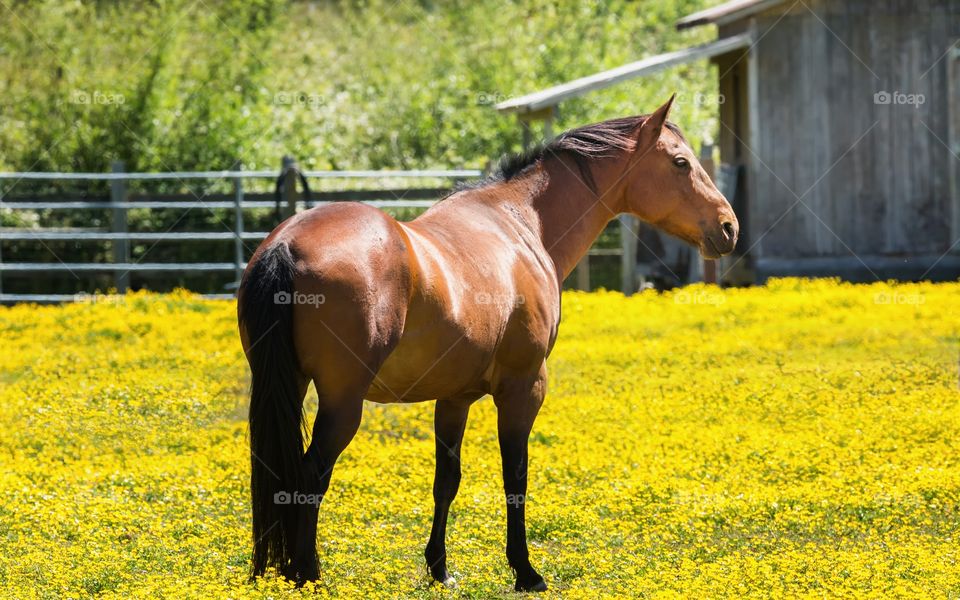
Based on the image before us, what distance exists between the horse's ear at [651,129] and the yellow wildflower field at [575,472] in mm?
2285

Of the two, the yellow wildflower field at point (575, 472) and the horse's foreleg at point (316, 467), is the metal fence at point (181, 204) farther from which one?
the horse's foreleg at point (316, 467)

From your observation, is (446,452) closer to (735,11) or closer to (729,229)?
(729,229)

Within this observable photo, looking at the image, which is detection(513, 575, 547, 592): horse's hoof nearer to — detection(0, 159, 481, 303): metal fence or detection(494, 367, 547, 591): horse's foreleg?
detection(494, 367, 547, 591): horse's foreleg

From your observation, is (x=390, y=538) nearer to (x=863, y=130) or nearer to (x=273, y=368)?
(x=273, y=368)

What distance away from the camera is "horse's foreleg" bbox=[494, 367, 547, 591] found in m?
6.38

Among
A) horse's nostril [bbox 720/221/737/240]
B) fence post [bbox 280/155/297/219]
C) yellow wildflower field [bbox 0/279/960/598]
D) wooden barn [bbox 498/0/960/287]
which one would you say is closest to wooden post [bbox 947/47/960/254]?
wooden barn [bbox 498/0/960/287]

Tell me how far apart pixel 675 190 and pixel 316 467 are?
2.90m

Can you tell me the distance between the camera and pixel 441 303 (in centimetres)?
578

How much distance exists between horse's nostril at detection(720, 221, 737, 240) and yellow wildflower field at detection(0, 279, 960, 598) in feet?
5.75

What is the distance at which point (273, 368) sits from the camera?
5316 mm

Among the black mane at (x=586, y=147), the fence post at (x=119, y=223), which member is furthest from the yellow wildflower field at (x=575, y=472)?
the fence post at (x=119, y=223)

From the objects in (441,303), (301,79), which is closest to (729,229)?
(441,303)

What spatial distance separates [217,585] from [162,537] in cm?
145

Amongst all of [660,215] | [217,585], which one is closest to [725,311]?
[660,215]
